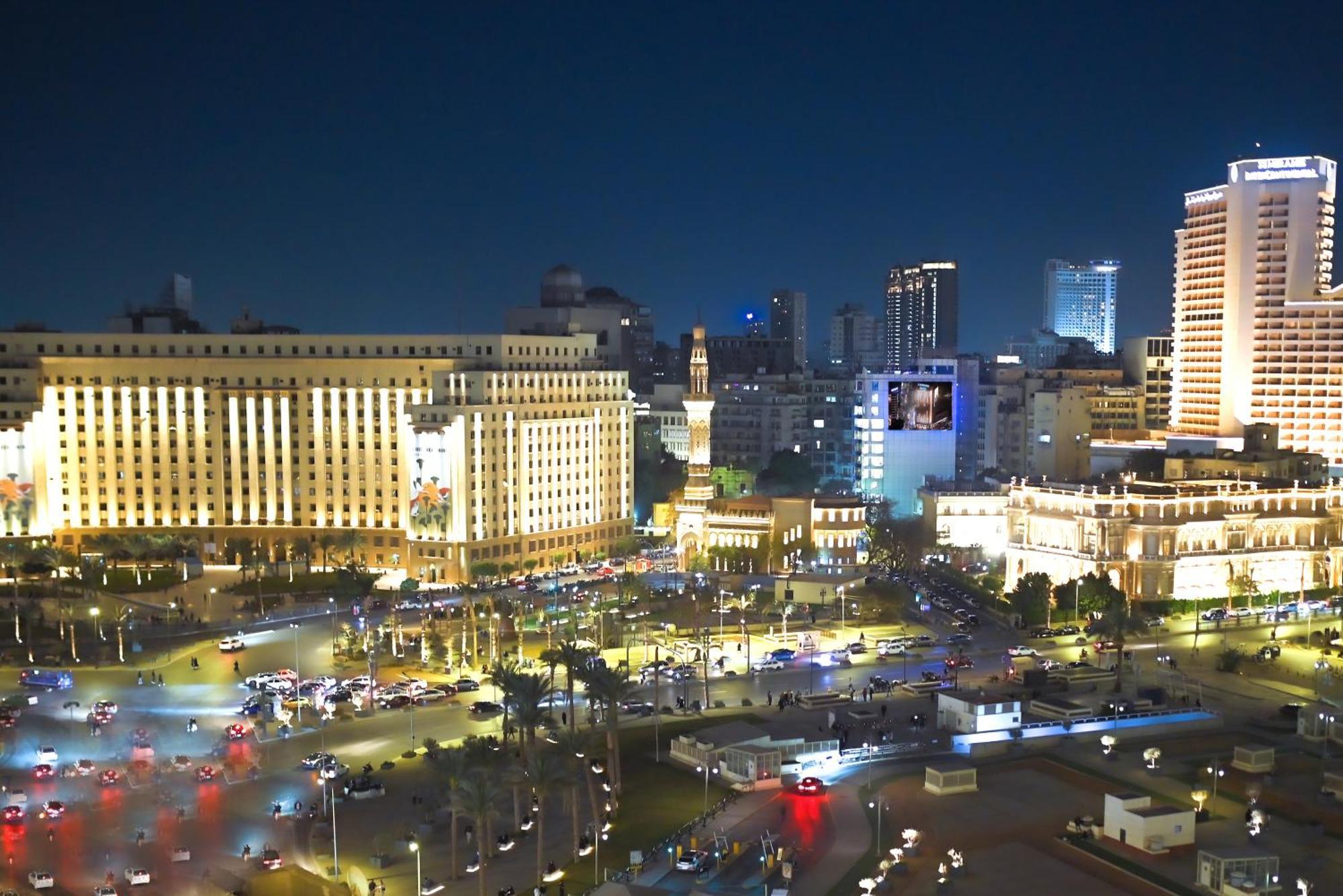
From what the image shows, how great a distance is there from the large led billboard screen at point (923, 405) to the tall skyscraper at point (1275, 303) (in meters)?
26.0

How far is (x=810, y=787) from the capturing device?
197ft

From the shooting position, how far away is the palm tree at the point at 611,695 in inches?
2341

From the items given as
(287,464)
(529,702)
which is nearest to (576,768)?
(529,702)

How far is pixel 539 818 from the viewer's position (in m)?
51.1

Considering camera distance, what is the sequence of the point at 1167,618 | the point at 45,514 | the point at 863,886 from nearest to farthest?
the point at 863,886 → the point at 1167,618 → the point at 45,514

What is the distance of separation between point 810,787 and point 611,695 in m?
9.22

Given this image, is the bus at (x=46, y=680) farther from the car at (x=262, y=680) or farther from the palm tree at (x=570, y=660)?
the palm tree at (x=570, y=660)

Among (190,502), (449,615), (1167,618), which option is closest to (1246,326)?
(1167,618)

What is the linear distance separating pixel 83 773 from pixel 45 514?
57.5 meters

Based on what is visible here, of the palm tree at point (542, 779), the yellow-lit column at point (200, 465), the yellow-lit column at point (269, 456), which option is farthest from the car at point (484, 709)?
the yellow-lit column at point (200, 465)

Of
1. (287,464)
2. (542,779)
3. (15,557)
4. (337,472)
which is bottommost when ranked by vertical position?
(542,779)

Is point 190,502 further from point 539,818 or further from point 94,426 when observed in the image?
point 539,818

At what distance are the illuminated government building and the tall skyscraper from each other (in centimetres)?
2835

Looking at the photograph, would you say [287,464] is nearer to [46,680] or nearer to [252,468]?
[252,468]
